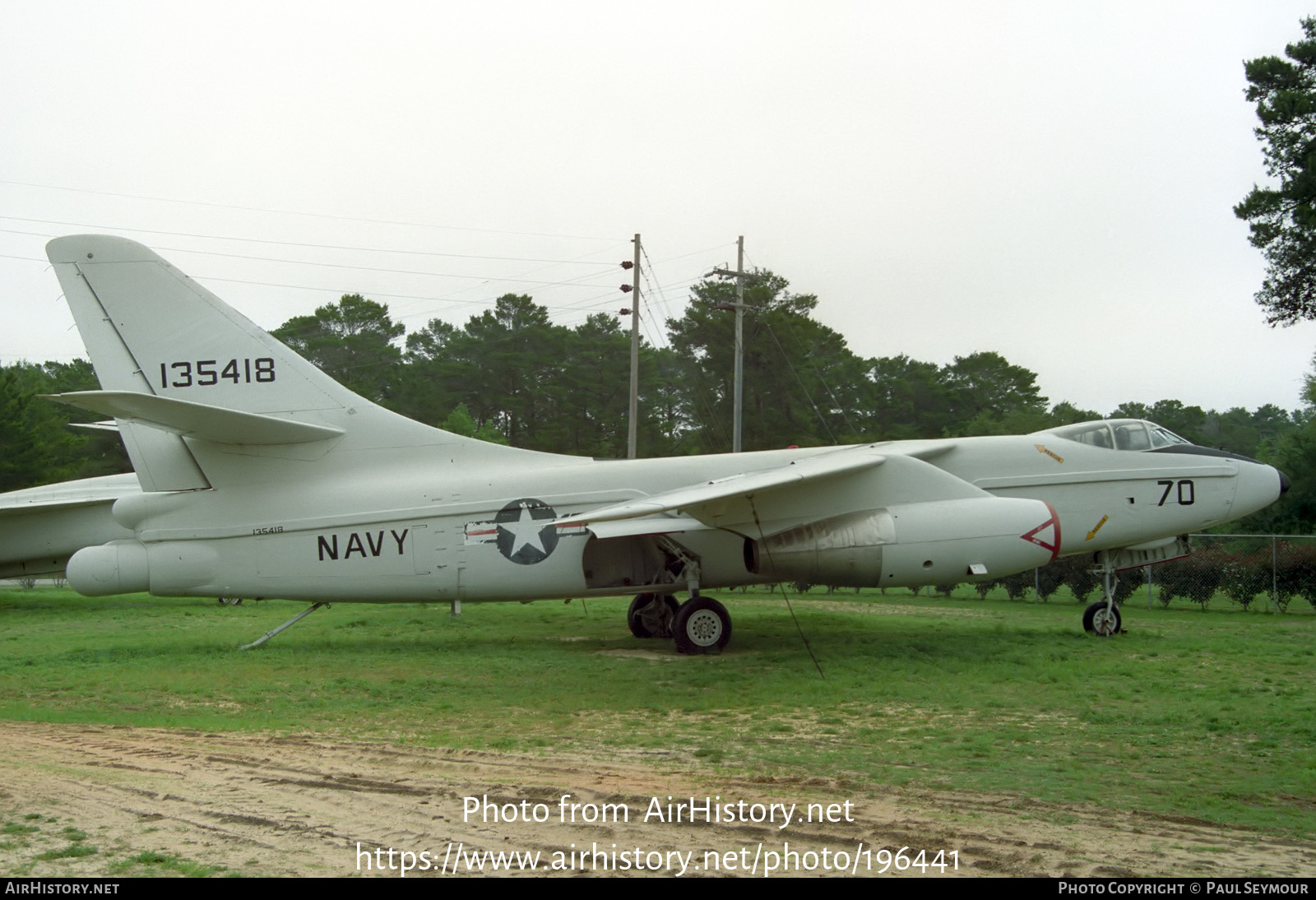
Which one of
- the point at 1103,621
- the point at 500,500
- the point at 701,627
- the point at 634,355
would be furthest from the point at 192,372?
the point at 634,355

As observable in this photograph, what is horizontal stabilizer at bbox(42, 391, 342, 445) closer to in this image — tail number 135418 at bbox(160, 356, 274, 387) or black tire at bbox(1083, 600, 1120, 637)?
tail number 135418 at bbox(160, 356, 274, 387)

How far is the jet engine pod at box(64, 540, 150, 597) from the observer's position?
42.4 ft

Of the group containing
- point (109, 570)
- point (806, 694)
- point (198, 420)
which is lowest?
point (806, 694)

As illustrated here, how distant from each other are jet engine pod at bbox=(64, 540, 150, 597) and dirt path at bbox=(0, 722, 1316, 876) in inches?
246

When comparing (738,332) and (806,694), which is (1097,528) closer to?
(806,694)

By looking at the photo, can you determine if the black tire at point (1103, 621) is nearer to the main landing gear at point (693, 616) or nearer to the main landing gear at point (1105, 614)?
the main landing gear at point (1105, 614)

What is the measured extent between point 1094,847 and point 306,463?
1127 cm

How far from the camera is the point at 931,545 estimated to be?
12.1m

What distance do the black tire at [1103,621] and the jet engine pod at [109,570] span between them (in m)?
13.2

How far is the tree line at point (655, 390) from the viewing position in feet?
117

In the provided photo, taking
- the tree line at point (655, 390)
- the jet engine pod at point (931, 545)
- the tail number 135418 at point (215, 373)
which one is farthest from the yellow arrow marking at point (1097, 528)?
the tree line at point (655, 390)

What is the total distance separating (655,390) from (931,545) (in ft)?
96.5

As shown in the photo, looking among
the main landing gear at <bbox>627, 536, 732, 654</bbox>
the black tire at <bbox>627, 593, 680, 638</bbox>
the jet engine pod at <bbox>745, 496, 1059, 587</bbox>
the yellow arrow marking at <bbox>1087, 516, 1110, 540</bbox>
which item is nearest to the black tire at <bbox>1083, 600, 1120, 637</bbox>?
the yellow arrow marking at <bbox>1087, 516, 1110, 540</bbox>
